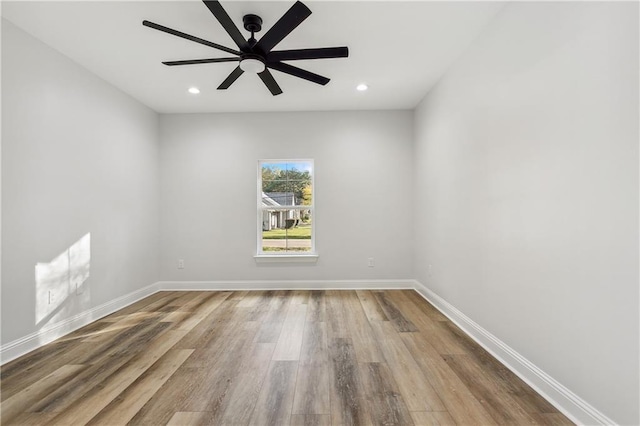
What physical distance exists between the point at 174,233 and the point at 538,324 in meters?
4.54

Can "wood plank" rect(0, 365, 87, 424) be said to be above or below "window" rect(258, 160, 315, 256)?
below

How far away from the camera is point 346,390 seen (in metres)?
1.83

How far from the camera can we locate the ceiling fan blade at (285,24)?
170 centimetres

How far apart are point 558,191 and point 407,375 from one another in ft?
4.98

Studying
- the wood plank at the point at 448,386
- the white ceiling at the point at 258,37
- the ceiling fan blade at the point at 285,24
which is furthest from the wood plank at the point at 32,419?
the white ceiling at the point at 258,37

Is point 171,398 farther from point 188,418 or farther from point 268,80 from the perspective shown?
point 268,80

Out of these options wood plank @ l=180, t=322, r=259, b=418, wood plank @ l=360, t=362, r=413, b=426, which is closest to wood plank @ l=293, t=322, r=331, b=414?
wood plank @ l=360, t=362, r=413, b=426

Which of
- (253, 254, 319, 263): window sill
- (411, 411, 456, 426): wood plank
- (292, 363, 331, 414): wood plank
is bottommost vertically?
(292, 363, 331, 414): wood plank

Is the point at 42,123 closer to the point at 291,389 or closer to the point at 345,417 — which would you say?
the point at 291,389

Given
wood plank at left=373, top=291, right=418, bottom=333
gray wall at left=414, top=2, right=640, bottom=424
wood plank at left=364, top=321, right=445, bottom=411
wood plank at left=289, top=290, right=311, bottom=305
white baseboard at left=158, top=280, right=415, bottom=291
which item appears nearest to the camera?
gray wall at left=414, top=2, right=640, bottom=424

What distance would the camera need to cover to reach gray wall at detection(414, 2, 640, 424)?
1.32 m

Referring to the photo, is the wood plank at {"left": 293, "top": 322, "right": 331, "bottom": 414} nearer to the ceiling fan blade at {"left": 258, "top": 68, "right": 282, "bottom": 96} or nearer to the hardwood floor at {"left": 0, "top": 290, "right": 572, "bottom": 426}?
the hardwood floor at {"left": 0, "top": 290, "right": 572, "bottom": 426}

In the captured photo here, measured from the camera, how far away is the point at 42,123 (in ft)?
8.45

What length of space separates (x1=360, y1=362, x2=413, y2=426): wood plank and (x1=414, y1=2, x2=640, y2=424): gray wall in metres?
0.93
